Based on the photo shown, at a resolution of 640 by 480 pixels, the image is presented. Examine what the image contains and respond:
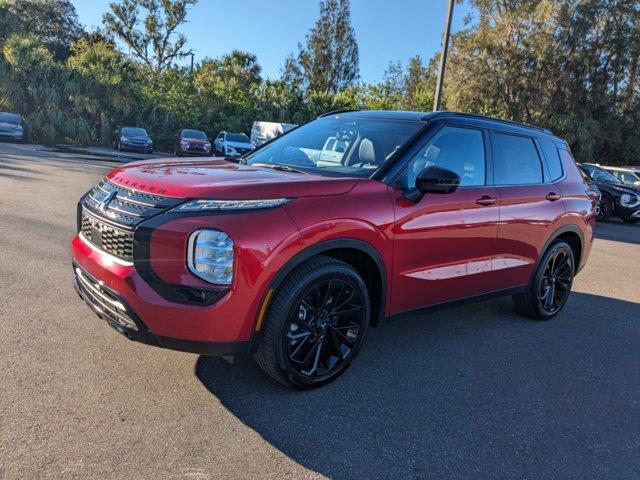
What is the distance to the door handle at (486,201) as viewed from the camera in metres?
4.24

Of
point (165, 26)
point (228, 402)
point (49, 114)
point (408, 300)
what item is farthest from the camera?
point (165, 26)

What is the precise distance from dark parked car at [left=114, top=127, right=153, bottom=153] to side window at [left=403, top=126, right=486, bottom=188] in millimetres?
25315

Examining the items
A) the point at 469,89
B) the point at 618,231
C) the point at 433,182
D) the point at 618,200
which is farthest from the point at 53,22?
the point at 433,182

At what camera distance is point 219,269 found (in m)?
2.86

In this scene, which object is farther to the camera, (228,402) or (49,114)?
(49,114)

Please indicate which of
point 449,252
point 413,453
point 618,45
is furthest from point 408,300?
point 618,45

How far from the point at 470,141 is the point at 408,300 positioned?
147cm

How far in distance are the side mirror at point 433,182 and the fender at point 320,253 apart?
1.70ft

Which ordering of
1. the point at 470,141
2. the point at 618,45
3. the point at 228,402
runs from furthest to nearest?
the point at 618,45 → the point at 470,141 → the point at 228,402

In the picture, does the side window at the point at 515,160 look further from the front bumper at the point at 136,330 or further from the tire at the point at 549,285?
the front bumper at the point at 136,330

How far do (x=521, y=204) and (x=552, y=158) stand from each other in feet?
3.23

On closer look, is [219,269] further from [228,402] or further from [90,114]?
[90,114]

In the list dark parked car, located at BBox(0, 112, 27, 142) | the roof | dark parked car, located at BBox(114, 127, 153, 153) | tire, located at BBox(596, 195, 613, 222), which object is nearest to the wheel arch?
the roof

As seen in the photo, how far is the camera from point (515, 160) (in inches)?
190
